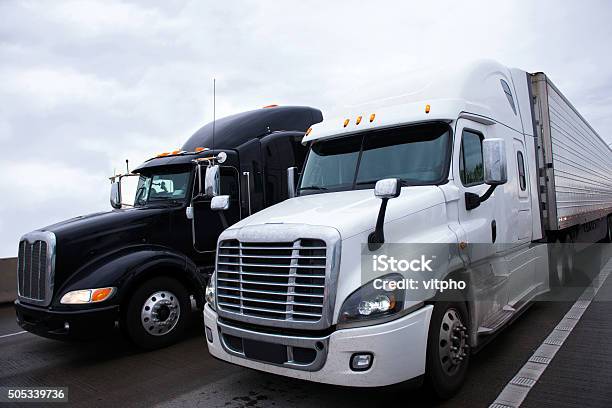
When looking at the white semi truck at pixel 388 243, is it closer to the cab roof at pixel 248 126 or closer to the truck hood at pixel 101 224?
the truck hood at pixel 101 224

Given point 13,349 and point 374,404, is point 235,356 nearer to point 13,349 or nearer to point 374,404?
point 374,404

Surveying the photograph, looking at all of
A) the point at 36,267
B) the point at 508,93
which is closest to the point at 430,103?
the point at 508,93

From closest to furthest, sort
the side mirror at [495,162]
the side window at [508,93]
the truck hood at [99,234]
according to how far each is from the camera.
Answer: the side mirror at [495,162] < the truck hood at [99,234] < the side window at [508,93]

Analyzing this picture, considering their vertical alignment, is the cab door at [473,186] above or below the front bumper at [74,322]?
above

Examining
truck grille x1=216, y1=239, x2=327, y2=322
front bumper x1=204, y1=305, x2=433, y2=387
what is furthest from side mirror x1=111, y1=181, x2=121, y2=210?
front bumper x1=204, y1=305, x2=433, y2=387

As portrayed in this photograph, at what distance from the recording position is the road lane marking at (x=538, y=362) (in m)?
3.68

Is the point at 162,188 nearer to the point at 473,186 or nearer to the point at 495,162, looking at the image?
the point at 473,186

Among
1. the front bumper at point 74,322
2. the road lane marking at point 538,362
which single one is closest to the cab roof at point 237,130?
the front bumper at point 74,322

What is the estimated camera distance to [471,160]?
14.5 ft

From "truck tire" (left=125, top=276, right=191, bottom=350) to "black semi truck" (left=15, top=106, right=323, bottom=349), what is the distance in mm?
13

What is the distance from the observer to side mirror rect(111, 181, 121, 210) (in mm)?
7400

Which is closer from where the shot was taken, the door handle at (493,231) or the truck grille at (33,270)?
the door handle at (493,231)

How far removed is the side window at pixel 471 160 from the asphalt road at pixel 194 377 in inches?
74.0

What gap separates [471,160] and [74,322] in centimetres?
467
